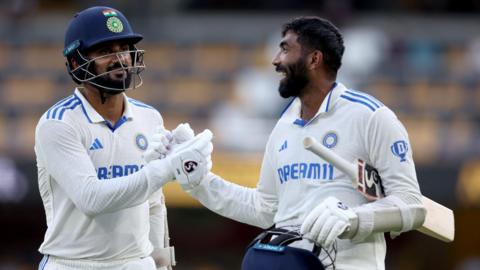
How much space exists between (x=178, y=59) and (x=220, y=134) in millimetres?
2725

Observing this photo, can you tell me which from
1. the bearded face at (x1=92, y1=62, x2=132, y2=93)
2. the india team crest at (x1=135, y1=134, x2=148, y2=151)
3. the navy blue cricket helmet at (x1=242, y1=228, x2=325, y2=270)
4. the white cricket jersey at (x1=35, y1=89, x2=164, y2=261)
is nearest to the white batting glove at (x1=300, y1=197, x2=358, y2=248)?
the navy blue cricket helmet at (x1=242, y1=228, x2=325, y2=270)

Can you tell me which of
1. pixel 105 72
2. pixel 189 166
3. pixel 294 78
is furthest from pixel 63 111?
pixel 294 78

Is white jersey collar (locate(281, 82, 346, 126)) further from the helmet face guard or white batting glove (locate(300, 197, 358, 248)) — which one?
the helmet face guard

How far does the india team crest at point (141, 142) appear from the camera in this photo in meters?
5.06

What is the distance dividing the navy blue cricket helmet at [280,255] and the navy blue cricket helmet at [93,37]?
899 millimetres

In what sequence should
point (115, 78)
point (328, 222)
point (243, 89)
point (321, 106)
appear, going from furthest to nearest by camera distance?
point (243, 89)
point (115, 78)
point (321, 106)
point (328, 222)

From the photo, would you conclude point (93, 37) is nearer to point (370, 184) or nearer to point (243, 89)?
point (370, 184)

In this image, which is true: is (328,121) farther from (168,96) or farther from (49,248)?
(168,96)

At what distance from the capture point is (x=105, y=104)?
5.05 meters

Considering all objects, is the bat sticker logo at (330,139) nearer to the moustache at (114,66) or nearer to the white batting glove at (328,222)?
the white batting glove at (328,222)

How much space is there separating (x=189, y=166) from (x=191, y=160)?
26 millimetres

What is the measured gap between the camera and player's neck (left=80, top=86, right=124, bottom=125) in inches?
199

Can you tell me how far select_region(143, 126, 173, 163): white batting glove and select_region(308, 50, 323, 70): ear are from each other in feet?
2.14

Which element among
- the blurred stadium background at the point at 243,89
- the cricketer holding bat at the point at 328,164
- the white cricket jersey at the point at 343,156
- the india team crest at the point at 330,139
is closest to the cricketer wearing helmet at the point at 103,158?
the cricketer holding bat at the point at 328,164
